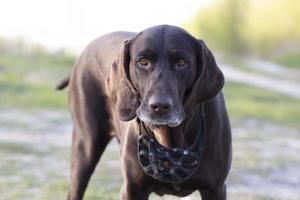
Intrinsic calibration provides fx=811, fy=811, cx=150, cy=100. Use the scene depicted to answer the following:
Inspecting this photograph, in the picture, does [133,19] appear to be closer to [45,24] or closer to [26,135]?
[45,24]

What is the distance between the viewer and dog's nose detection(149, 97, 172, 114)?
4246 millimetres

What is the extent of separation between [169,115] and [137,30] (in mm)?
16677

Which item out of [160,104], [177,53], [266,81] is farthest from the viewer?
[266,81]

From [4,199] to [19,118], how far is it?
4.60 meters

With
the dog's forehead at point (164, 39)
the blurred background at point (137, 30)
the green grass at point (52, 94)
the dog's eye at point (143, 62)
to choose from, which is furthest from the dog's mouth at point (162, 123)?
the green grass at point (52, 94)

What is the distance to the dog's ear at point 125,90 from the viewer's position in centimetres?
468

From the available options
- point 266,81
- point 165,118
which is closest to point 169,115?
point 165,118

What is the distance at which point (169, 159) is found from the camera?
4.91 meters

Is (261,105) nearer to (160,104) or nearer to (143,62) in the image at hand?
(143,62)

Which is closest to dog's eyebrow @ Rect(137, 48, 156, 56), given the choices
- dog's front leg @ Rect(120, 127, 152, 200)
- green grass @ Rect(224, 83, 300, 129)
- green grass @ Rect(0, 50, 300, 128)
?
dog's front leg @ Rect(120, 127, 152, 200)

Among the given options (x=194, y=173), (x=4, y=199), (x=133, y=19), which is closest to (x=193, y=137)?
(x=194, y=173)

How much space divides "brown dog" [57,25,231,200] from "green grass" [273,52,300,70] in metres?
18.6

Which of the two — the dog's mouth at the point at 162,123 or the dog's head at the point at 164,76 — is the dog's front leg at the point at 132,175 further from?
the dog's head at the point at 164,76

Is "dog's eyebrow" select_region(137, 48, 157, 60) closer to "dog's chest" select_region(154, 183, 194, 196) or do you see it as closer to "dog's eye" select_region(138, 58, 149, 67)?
Answer: "dog's eye" select_region(138, 58, 149, 67)
